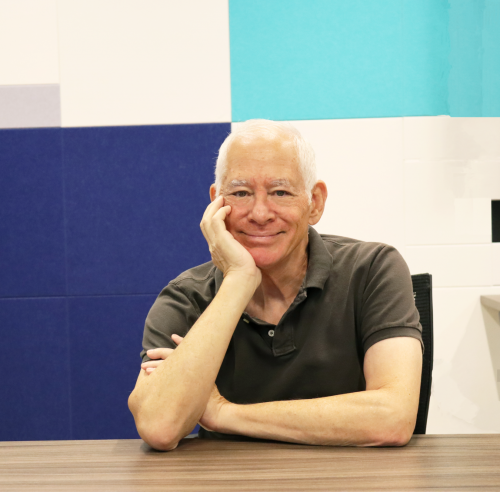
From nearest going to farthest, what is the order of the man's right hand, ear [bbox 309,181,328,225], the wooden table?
the wooden table, the man's right hand, ear [bbox 309,181,328,225]

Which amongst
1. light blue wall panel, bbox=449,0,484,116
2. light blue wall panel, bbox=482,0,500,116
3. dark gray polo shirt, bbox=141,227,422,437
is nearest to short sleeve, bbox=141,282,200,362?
dark gray polo shirt, bbox=141,227,422,437

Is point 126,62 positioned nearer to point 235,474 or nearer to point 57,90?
point 57,90

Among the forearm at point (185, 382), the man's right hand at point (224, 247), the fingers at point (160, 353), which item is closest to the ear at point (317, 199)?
the man's right hand at point (224, 247)

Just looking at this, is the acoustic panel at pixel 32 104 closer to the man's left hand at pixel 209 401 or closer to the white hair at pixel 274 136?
the white hair at pixel 274 136

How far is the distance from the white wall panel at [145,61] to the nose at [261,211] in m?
1.32

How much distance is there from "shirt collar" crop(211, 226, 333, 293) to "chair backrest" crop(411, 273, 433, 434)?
0.30 metres

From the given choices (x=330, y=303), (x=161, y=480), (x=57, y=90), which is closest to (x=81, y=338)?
(x=57, y=90)

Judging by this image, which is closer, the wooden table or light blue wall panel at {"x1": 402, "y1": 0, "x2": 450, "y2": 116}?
the wooden table

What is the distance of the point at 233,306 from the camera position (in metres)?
1.39

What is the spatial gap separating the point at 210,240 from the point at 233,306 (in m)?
0.25

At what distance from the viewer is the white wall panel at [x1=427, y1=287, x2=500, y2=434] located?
106 inches

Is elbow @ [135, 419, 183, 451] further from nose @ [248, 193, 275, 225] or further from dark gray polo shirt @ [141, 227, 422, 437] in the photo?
nose @ [248, 193, 275, 225]

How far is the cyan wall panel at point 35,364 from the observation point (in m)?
2.78

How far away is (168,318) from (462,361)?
1.77 meters
